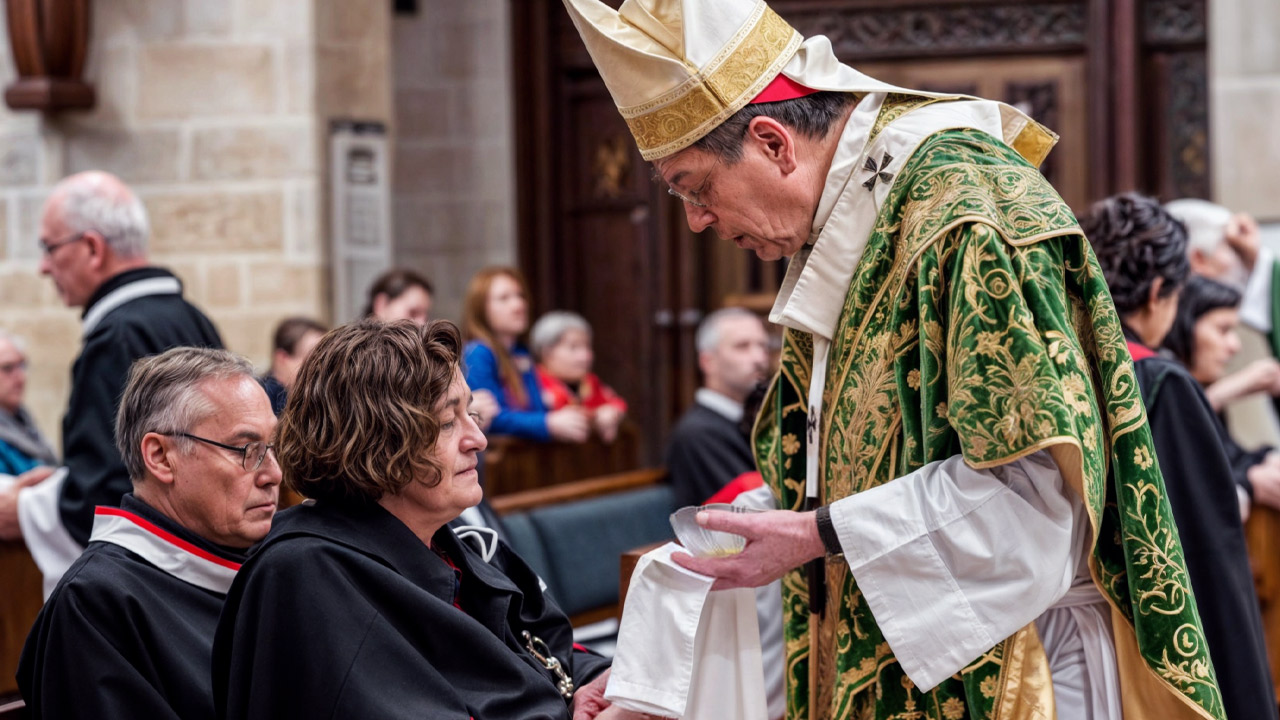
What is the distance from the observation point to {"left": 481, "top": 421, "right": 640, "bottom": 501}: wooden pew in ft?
18.6

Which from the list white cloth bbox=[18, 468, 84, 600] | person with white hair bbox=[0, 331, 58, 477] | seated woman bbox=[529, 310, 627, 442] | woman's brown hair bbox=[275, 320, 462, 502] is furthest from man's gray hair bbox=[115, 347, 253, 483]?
seated woman bbox=[529, 310, 627, 442]

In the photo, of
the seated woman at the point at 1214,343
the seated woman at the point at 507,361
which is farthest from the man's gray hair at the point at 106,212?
the seated woman at the point at 1214,343

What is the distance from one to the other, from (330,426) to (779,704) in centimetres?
173

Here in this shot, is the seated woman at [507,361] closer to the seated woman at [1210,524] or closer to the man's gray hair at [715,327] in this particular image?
A: the man's gray hair at [715,327]

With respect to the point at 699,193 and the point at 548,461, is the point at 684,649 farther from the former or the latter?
the point at 548,461

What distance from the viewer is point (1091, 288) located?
2.14 m

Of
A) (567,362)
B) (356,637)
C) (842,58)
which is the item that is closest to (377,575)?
(356,637)

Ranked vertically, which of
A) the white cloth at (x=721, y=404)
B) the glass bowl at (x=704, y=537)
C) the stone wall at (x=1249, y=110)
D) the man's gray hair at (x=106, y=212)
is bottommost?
the white cloth at (x=721, y=404)

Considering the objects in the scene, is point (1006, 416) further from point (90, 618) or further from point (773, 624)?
point (773, 624)

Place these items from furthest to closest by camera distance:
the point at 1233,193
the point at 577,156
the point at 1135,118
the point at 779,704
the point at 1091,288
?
the point at 577,156 → the point at 1135,118 → the point at 1233,193 → the point at 779,704 → the point at 1091,288

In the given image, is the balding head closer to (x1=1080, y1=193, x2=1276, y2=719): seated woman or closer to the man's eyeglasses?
the man's eyeglasses

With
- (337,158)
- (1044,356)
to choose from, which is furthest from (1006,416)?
(337,158)

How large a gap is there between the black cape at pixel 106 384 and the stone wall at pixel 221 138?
2.50m

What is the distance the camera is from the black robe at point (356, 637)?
81.4 inches
